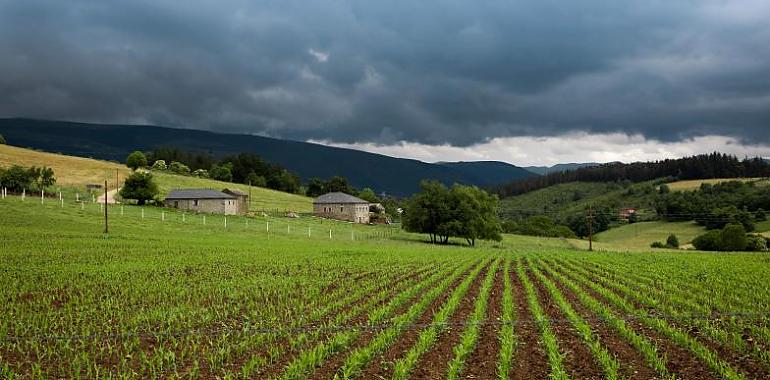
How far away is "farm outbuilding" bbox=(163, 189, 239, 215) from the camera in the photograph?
314ft

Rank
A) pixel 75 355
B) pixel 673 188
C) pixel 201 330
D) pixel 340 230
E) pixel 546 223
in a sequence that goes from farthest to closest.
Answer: pixel 673 188 → pixel 546 223 → pixel 340 230 → pixel 201 330 → pixel 75 355

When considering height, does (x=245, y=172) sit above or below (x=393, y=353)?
above

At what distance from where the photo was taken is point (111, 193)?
101 meters

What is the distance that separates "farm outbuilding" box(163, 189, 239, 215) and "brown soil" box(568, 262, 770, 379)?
8858 centimetres

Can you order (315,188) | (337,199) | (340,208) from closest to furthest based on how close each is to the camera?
1. (340,208)
2. (337,199)
3. (315,188)

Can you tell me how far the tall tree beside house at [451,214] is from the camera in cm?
8725

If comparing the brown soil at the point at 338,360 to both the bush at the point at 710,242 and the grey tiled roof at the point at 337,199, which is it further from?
the bush at the point at 710,242

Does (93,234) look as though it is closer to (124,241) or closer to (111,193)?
(124,241)

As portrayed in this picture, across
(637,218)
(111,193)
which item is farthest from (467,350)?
(637,218)

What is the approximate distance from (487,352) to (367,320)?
5680 mm

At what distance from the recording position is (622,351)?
14500 mm

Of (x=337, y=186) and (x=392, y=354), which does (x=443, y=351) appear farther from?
(x=337, y=186)

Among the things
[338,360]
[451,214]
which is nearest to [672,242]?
[451,214]

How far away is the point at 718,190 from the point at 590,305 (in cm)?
17437
